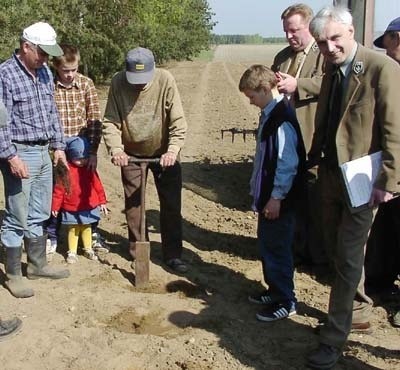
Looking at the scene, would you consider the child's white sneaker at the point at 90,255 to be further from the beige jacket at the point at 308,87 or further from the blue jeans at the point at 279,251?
the beige jacket at the point at 308,87

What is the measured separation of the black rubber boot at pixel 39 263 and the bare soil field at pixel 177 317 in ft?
0.25

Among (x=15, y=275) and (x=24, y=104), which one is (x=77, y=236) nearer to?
(x=15, y=275)

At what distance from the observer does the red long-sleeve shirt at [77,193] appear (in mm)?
5746

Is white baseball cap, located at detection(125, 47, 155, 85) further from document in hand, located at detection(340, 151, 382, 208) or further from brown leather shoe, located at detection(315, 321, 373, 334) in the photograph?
brown leather shoe, located at detection(315, 321, 373, 334)

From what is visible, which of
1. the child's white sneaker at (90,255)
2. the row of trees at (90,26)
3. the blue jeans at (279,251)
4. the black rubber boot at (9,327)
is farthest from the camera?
the row of trees at (90,26)

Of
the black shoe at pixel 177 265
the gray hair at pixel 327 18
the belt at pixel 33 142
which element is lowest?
the black shoe at pixel 177 265

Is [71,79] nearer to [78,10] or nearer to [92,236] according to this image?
[92,236]

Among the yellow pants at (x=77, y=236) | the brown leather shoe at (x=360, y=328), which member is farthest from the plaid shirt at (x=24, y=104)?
the brown leather shoe at (x=360, y=328)

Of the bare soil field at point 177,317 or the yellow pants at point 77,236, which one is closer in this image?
the bare soil field at point 177,317

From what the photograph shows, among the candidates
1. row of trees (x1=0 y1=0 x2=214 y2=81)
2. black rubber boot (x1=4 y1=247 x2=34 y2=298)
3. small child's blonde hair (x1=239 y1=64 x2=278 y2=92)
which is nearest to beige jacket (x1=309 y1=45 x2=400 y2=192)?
small child's blonde hair (x1=239 y1=64 x2=278 y2=92)

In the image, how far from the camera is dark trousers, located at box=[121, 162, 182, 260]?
568cm

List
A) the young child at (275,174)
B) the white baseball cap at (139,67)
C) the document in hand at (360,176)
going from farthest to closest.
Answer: the white baseball cap at (139,67) → the young child at (275,174) → the document in hand at (360,176)

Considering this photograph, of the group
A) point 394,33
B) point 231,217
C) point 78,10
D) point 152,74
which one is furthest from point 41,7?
point 394,33

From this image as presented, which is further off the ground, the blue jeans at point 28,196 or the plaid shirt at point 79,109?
the plaid shirt at point 79,109
